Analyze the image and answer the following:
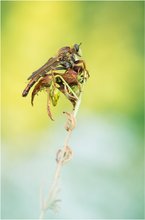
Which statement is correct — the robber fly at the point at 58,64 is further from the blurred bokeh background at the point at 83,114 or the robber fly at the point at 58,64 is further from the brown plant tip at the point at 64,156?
the blurred bokeh background at the point at 83,114

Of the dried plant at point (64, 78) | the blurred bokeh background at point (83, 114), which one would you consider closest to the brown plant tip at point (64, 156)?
the dried plant at point (64, 78)

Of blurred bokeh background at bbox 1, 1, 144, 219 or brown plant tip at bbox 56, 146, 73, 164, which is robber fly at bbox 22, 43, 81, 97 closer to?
brown plant tip at bbox 56, 146, 73, 164

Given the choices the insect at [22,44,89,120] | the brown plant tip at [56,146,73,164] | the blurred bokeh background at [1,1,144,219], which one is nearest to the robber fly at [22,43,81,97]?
the insect at [22,44,89,120]

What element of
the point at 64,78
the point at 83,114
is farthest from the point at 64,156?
the point at 83,114

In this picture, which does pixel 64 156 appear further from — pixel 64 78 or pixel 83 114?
pixel 83 114

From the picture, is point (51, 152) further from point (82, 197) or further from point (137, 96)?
point (137, 96)

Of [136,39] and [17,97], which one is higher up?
[136,39]

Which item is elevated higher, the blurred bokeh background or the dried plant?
the blurred bokeh background

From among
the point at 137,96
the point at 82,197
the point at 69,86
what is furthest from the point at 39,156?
the point at 69,86
